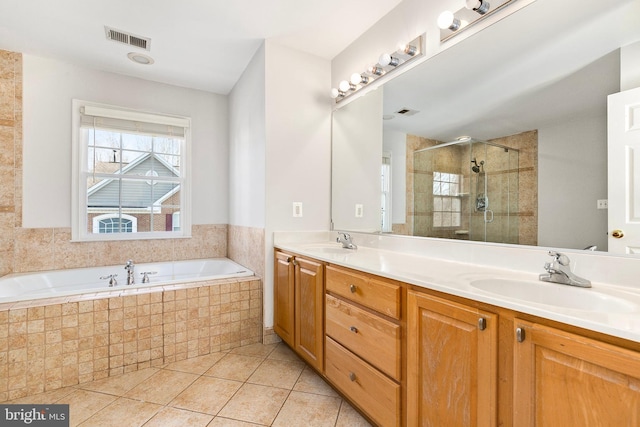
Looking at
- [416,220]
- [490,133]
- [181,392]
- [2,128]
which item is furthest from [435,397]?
[2,128]

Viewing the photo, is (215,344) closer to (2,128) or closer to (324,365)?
(324,365)

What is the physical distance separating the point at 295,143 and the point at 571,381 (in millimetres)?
2221

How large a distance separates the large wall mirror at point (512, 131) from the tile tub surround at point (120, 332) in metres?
1.41

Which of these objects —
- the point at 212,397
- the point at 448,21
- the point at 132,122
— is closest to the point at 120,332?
the point at 212,397

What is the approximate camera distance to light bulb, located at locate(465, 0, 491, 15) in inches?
57.2

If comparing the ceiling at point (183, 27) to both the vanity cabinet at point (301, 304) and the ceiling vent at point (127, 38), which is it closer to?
the ceiling vent at point (127, 38)

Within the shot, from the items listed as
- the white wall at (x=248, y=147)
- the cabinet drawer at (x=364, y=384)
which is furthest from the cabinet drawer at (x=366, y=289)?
the white wall at (x=248, y=147)

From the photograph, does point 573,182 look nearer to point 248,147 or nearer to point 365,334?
point 365,334

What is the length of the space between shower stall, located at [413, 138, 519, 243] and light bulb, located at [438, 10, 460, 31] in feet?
1.96

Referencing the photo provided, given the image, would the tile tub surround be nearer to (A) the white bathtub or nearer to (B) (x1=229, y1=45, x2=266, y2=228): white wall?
(A) the white bathtub

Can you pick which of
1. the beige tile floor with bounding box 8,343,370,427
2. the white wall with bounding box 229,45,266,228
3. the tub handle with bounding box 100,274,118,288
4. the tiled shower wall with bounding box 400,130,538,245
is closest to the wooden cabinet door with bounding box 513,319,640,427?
the tiled shower wall with bounding box 400,130,538,245

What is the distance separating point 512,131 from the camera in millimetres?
1410

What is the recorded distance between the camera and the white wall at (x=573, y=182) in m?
1.14

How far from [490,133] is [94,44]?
10.0 feet
